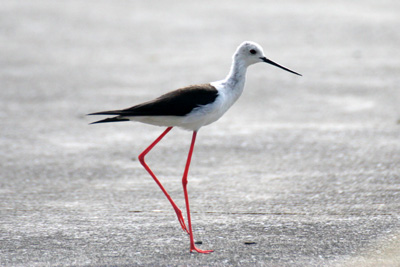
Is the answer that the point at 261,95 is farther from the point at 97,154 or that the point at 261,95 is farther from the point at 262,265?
the point at 262,265

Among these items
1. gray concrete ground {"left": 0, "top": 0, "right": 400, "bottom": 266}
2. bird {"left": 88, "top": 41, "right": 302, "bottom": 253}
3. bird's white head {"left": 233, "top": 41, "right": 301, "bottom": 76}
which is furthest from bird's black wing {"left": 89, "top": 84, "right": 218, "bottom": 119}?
gray concrete ground {"left": 0, "top": 0, "right": 400, "bottom": 266}

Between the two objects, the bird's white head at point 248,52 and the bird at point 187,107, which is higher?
the bird's white head at point 248,52

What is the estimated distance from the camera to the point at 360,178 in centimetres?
604

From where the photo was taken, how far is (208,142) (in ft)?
24.1

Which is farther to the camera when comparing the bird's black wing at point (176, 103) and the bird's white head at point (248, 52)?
the bird's white head at point (248, 52)

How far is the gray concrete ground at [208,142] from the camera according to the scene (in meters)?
4.66

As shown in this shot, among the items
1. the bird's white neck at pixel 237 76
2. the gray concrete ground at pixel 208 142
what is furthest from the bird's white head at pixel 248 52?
the gray concrete ground at pixel 208 142

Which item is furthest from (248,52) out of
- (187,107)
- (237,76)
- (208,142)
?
(208,142)

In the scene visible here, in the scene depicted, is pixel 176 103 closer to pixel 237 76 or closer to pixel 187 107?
pixel 187 107

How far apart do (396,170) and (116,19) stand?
8433 millimetres

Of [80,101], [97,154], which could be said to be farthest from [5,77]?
[97,154]

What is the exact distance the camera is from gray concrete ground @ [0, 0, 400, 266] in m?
4.66

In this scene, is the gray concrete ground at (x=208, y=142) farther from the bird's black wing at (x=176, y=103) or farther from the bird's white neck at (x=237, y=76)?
the bird's white neck at (x=237, y=76)

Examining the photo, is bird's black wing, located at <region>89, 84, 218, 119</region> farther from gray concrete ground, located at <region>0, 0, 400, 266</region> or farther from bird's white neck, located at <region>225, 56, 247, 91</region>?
gray concrete ground, located at <region>0, 0, 400, 266</region>
